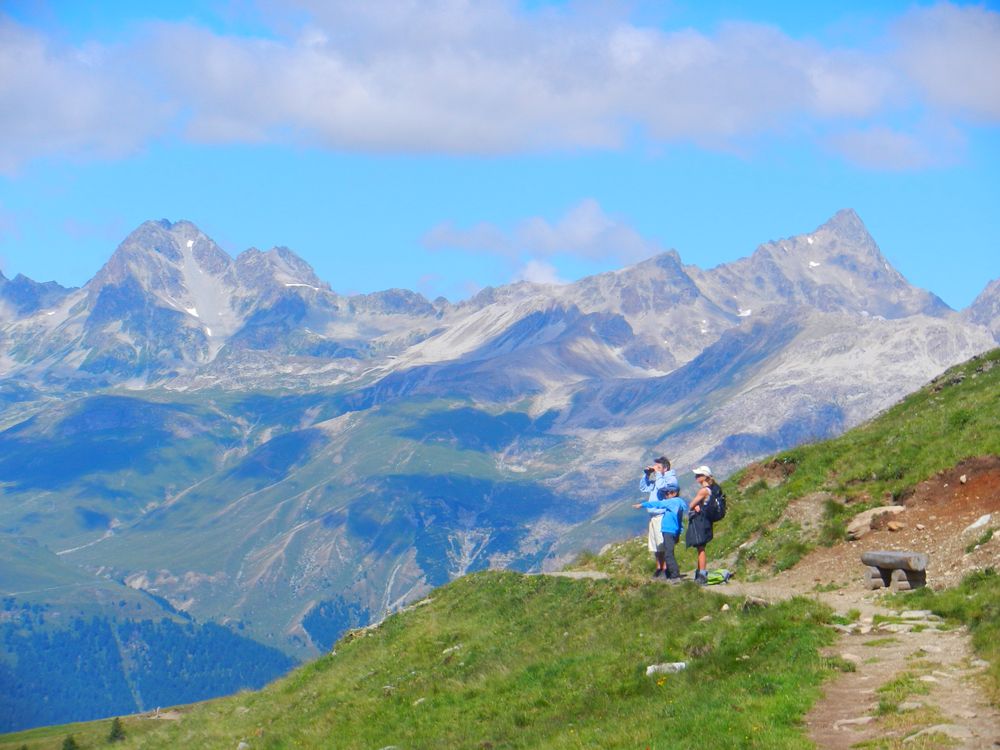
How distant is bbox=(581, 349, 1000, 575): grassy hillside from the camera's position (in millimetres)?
34969

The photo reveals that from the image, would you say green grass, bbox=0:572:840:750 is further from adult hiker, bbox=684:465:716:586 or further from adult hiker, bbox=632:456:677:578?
adult hiker, bbox=684:465:716:586

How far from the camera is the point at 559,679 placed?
26891mm

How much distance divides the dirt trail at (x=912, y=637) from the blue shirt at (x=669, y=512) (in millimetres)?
2414

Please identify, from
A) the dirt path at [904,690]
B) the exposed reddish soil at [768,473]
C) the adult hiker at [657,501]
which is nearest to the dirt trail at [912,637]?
the dirt path at [904,690]

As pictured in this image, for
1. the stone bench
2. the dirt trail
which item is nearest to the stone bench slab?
the stone bench

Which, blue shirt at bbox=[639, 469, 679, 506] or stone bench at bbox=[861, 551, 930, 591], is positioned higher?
blue shirt at bbox=[639, 469, 679, 506]

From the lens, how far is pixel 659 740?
A: 19.9 meters

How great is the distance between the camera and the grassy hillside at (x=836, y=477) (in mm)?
34969

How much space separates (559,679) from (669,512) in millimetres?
8025

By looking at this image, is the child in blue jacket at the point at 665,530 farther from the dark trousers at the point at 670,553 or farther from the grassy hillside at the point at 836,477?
the grassy hillside at the point at 836,477

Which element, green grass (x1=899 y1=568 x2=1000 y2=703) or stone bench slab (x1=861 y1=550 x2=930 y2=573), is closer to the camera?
green grass (x1=899 y1=568 x2=1000 y2=703)

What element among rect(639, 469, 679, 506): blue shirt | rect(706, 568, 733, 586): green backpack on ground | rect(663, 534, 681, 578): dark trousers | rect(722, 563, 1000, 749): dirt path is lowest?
rect(722, 563, 1000, 749): dirt path

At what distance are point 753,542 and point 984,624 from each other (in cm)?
1454

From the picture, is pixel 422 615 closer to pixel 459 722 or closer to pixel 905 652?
pixel 459 722
